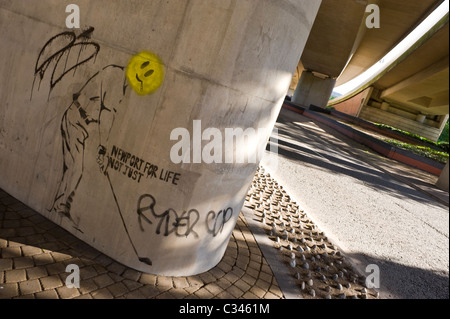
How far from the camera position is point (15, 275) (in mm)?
2273

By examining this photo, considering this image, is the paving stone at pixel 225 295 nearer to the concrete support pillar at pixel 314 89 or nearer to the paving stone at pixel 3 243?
the paving stone at pixel 3 243

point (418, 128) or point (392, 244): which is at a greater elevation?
point (418, 128)

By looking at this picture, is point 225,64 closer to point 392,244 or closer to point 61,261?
point 61,261

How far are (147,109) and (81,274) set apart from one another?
1.62 m

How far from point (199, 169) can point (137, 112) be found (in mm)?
794

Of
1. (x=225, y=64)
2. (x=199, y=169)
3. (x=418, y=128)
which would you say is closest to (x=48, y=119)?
(x=199, y=169)

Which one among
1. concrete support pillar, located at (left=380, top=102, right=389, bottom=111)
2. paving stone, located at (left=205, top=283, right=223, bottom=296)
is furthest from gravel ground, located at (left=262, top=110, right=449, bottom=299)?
concrete support pillar, located at (left=380, top=102, right=389, bottom=111)

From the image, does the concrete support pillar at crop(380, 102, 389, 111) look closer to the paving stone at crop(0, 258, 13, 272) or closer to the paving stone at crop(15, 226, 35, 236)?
the paving stone at crop(15, 226, 35, 236)

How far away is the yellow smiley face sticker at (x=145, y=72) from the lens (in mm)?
2533

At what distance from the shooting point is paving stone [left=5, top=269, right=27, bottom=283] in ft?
7.30

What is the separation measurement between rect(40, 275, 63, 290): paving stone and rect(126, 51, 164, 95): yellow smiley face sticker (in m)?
1.78

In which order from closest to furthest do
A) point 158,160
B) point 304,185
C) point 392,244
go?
point 158,160, point 392,244, point 304,185

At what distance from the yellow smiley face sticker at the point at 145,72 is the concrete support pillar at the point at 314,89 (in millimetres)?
33867

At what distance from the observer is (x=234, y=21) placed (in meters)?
2.41
